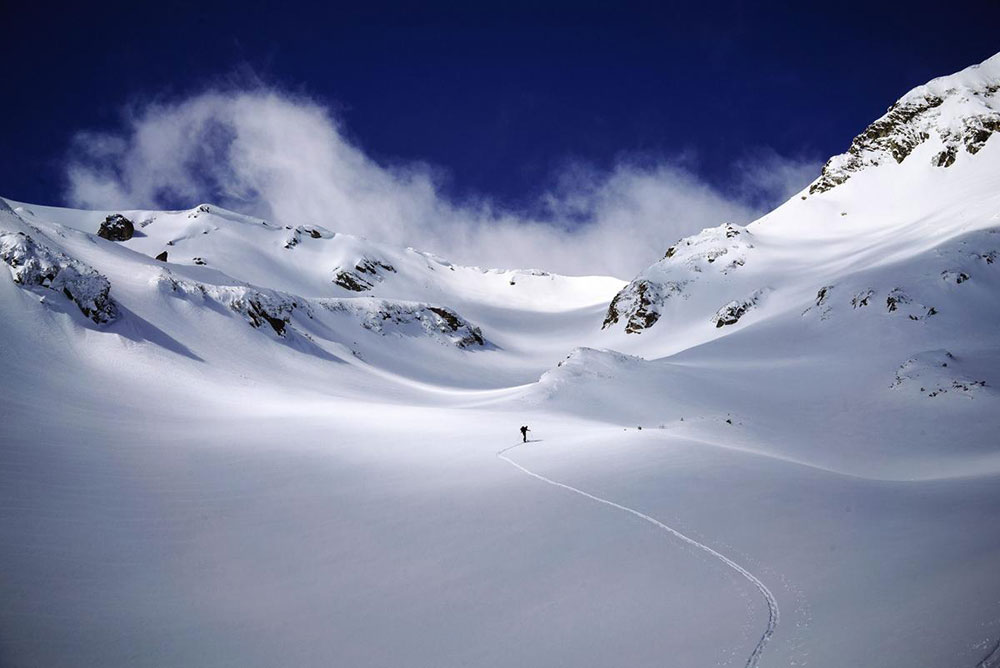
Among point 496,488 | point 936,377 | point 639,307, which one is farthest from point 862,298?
point 496,488

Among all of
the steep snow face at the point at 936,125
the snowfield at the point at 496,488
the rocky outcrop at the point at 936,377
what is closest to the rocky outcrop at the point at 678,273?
the steep snow face at the point at 936,125

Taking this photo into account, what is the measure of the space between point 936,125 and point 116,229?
13176 cm

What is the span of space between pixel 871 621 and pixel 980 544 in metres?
3.11

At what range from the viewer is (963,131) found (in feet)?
234

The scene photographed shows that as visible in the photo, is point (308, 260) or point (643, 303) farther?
point (308, 260)

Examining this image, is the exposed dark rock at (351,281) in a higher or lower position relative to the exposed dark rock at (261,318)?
higher

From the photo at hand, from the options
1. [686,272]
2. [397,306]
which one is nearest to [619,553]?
[397,306]

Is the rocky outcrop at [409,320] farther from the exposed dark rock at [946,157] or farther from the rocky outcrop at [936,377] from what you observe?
the exposed dark rock at [946,157]

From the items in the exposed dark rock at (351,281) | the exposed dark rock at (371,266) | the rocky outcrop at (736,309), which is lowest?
the rocky outcrop at (736,309)

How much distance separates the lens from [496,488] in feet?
39.3

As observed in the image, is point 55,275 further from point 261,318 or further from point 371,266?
point 371,266

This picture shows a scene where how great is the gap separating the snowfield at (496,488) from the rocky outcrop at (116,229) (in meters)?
61.0

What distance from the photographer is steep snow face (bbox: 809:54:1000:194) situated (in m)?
70.8

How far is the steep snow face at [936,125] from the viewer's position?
70750mm
